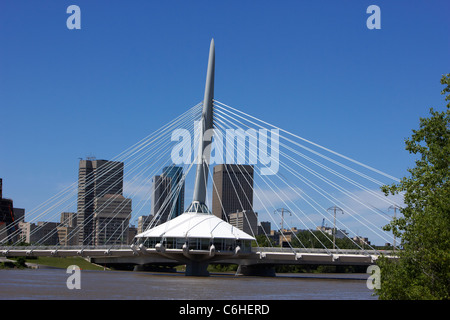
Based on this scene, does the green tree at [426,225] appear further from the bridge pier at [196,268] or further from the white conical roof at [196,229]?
the bridge pier at [196,268]

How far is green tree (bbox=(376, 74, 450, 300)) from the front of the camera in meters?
→ 25.1

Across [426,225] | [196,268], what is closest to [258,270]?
[196,268]

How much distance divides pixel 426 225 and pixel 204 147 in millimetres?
51154

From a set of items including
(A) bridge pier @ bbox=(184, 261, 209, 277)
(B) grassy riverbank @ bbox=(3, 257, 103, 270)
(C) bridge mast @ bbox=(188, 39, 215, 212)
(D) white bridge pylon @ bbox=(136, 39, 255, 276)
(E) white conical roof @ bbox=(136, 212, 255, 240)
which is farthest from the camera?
(B) grassy riverbank @ bbox=(3, 257, 103, 270)

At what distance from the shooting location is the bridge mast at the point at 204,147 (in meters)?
74.8

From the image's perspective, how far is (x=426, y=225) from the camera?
2542 centimetres

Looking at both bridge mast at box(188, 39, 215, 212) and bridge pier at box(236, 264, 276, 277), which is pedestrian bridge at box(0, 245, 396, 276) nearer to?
bridge pier at box(236, 264, 276, 277)

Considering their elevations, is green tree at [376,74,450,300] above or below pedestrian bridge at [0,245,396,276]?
above

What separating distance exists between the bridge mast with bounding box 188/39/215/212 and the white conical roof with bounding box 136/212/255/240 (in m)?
1.44

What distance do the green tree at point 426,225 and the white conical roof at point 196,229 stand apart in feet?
164
